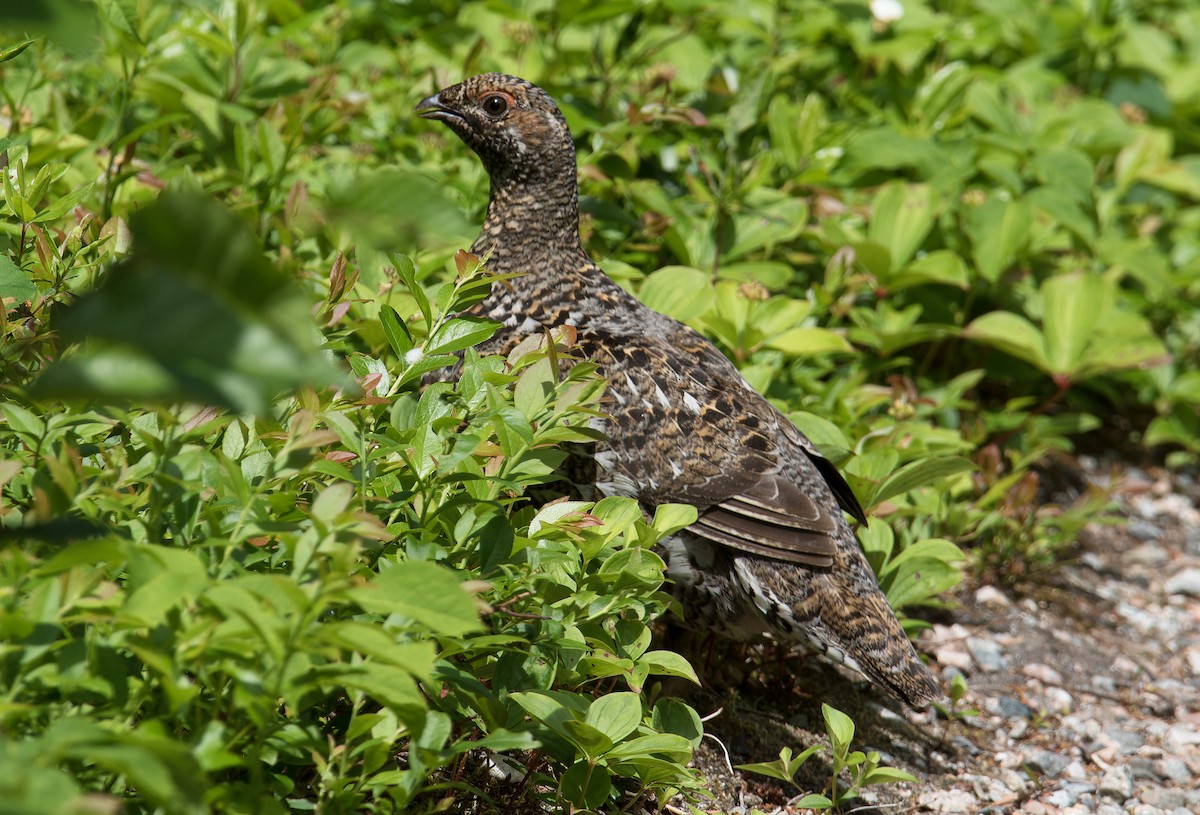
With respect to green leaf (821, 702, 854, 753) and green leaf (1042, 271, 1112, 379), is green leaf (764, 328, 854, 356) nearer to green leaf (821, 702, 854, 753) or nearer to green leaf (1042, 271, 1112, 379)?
green leaf (1042, 271, 1112, 379)

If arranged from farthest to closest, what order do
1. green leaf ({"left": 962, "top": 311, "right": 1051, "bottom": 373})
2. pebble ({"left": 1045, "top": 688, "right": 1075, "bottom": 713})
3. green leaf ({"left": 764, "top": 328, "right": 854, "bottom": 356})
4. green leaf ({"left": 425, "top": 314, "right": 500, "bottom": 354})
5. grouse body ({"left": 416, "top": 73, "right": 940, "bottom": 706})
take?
green leaf ({"left": 962, "top": 311, "right": 1051, "bottom": 373})
green leaf ({"left": 764, "top": 328, "right": 854, "bottom": 356})
pebble ({"left": 1045, "top": 688, "right": 1075, "bottom": 713})
grouse body ({"left": 416, "top": 73, "right": 940, "bottom": 706})
green leaf ({"left": 425, "top": 314, "right": 500, "bottom": 354})

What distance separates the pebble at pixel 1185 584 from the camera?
5.64 metres

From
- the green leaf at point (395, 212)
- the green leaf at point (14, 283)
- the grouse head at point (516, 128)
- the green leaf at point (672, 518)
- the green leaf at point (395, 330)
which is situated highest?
the green leaf at point (395, 212)

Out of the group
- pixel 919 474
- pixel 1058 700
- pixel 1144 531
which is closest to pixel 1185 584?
pixel 1144 531

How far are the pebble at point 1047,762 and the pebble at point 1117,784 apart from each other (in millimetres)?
142

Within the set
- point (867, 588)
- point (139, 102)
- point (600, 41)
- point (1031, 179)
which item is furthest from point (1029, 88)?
point (139, 102)

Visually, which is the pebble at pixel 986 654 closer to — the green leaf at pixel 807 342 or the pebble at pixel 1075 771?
the pebble at pixel 1075 771

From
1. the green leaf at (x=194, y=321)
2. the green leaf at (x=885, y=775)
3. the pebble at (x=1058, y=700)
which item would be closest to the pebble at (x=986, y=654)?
the pebble at (x=1058, y=700)

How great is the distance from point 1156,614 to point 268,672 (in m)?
4.69

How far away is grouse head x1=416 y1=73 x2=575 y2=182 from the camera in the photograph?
425cm

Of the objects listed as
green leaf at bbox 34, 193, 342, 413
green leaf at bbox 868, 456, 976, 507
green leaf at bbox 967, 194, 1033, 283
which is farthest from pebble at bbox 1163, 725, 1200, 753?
green leaf at bbox 34, 193, 342, 413

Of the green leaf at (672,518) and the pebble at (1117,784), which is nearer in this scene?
the green leaf at (672,518)

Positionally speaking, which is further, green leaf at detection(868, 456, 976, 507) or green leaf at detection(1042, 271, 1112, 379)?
green leaf at detection(1042, 271, 1112, 379)

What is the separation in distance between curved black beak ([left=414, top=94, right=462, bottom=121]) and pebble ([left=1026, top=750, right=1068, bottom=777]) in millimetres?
3174
